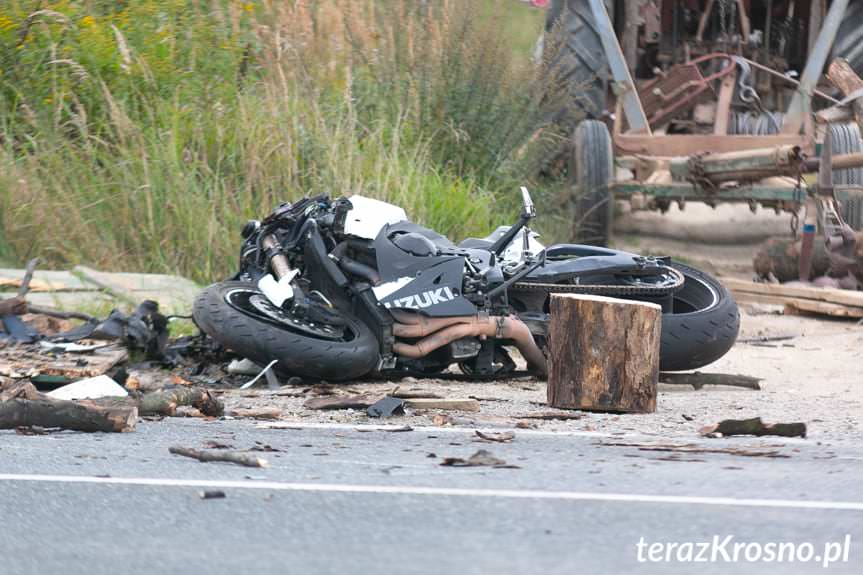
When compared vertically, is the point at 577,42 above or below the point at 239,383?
above

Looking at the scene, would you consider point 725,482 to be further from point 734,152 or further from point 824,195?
point 734,152

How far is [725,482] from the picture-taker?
477 centimetres

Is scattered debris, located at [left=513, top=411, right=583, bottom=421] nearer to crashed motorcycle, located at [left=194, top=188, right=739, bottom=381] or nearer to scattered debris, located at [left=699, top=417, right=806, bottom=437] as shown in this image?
scattered debris, located at [left=699, top=417, right=806, bottom=437]

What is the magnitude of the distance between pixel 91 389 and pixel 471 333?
1.88 metres

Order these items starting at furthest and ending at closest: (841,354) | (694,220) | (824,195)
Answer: (694,220), (824,195), (841,354)

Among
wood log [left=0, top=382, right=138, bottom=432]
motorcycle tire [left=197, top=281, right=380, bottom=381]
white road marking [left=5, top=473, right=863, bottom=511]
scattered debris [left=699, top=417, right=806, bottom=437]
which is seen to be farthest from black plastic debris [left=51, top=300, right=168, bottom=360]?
scattered debris [left=699, top=417, right=806, bottom=437]

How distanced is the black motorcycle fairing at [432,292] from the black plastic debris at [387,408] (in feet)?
2.81

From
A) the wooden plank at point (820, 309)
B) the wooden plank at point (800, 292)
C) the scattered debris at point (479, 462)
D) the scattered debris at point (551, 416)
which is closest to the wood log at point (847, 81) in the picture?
the wooden plank at point (800, 292)

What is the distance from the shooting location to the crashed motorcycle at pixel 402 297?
7.09 metres

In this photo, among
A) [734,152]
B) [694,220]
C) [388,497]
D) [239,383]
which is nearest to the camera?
[388,497]

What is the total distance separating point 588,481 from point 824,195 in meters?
5.98

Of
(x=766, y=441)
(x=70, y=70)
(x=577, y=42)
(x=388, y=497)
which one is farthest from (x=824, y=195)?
(x=388, y=497)

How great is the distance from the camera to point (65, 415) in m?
5.81

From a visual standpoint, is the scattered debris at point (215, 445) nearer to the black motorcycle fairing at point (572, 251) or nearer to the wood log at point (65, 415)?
the wood log at point (65, 415)
